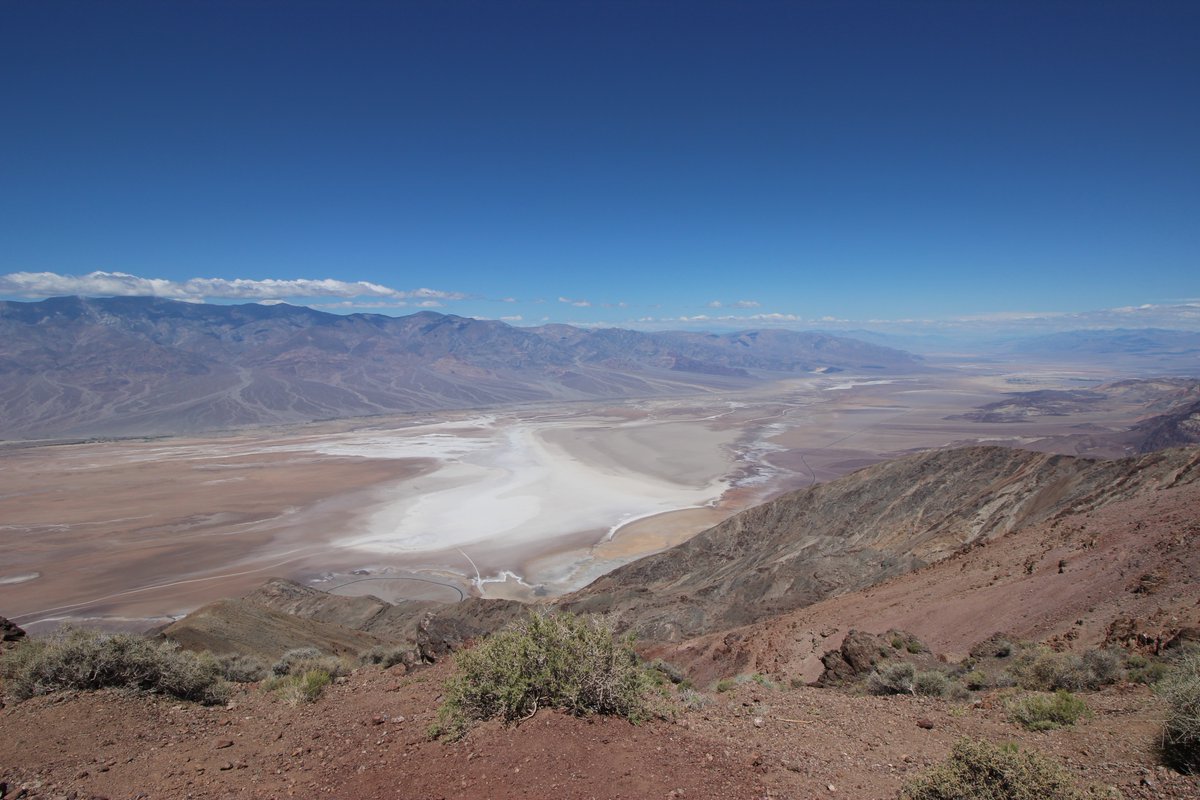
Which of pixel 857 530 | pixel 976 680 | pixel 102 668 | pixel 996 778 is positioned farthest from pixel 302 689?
pixel 857 530

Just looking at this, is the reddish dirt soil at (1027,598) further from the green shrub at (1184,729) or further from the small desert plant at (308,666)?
the small desert plant at (308,666)

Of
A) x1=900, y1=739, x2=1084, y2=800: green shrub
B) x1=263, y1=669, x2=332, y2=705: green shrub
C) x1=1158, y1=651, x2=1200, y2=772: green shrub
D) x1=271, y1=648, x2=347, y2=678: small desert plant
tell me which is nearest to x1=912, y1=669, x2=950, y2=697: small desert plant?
x1=1158, y1=651, x2=1200, y2=772: green shrub

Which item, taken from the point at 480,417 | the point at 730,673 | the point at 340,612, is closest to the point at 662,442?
the point at 480,417

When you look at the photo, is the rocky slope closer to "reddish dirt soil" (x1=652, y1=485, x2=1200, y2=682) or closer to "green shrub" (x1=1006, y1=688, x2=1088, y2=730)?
"reddish dirt soil" (x1=652, y1=485, x2=1200, y2=682)

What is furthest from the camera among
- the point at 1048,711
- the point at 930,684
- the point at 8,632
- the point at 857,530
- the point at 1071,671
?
the point at 857,530

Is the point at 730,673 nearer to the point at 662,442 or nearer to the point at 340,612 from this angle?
the point at 340,612

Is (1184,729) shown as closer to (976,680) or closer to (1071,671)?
(1071,671)
